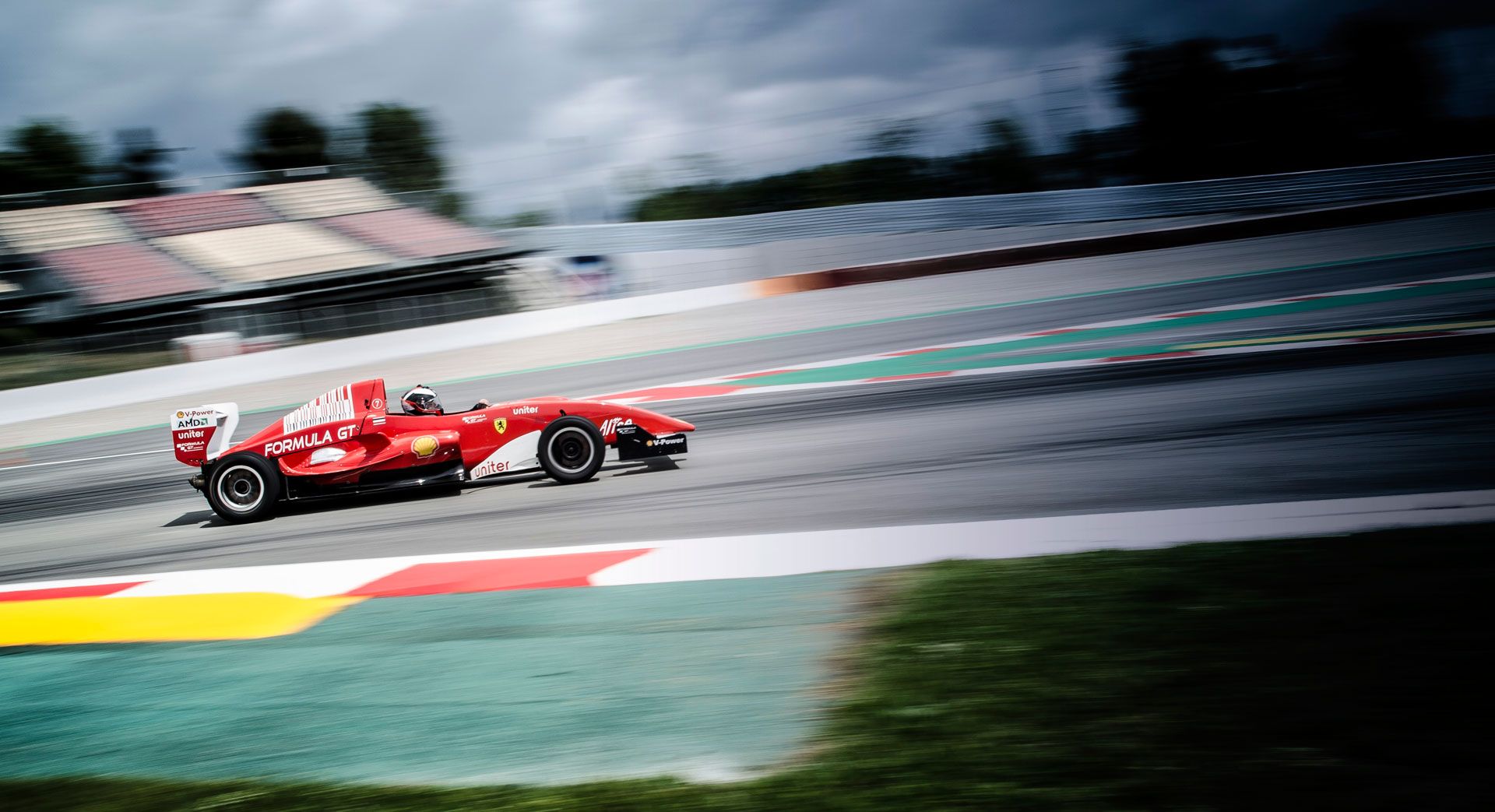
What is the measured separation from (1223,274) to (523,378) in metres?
10.9

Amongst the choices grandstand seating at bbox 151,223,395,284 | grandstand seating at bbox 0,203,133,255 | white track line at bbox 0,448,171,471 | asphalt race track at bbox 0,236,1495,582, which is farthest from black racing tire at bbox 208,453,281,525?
grandstand seating at bbox 0,203,133,255

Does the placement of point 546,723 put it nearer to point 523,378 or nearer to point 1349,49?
point 523,378

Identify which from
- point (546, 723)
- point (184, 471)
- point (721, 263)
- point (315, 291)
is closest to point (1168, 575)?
point (546, 723)

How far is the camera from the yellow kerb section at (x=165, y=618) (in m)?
5.15

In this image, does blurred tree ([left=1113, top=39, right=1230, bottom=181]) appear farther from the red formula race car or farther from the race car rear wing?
the race car rear wing

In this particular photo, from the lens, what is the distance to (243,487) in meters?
7.81

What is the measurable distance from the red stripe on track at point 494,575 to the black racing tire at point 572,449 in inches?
71.9

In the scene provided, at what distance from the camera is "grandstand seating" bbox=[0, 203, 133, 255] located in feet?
92.0

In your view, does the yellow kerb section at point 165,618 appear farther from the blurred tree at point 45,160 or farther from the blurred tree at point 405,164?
the blurred tree at point 45,160

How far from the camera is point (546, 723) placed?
11.7 feet

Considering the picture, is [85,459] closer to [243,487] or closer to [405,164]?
[243,487]

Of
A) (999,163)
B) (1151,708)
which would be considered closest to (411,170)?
(999,163)

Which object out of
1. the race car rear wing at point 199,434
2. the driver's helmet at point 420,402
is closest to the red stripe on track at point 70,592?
the race car rear wing at point 199,434

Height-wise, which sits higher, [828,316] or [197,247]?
[197,247]
